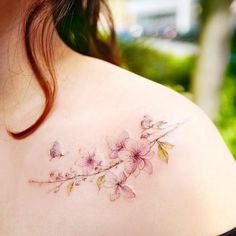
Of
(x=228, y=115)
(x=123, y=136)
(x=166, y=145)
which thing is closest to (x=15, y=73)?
(x=123, y=136)

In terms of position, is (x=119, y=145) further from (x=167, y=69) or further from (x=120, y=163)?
(x=167, y=69)


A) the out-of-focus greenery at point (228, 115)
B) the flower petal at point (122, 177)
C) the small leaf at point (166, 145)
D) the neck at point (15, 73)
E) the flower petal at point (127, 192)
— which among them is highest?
the neck at point (15, 73)

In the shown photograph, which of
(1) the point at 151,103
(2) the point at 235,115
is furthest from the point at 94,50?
(2) the point at 235,115

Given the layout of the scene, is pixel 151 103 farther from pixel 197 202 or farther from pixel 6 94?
pixel 6 94

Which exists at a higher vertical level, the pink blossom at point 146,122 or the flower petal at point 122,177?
the pink blossom at point 146,122

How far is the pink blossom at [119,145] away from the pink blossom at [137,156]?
0.01m

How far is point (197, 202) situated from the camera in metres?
1.23

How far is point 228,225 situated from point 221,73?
3646 millimetres

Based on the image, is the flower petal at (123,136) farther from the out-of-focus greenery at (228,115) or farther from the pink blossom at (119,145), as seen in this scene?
the out-of-focus greenery at (228,115)

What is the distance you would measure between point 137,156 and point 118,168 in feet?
0.17

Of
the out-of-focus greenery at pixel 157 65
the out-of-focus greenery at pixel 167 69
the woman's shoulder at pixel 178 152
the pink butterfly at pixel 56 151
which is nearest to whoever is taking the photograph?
the woman's shoulder at pixel 178 152

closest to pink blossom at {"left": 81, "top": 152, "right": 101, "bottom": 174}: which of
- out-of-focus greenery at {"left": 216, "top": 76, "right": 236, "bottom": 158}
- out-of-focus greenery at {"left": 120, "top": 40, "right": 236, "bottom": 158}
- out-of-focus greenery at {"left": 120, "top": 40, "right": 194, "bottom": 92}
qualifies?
out-of-focus greenery at {"left": 216, "top": 76, "right": 236, "bottom": 158}

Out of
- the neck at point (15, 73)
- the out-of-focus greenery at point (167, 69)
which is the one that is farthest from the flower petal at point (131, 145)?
the out-of-focus greenery at point (167, 69)

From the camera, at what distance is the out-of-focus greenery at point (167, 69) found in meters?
5.62
